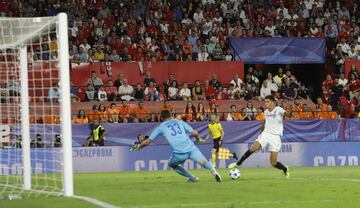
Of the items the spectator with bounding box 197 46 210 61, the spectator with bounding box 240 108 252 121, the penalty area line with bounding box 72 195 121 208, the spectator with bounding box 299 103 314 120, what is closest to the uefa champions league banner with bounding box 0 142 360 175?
the spectator with bounding box 240 108 252 121

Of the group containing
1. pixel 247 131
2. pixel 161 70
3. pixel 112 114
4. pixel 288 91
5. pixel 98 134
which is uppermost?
pixel 161 70

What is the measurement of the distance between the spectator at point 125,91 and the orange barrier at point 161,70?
1.20 m

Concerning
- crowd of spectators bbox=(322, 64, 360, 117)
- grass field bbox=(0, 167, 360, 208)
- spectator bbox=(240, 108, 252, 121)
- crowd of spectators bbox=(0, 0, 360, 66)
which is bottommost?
grass field bbox=(0, 167, 360, 208)

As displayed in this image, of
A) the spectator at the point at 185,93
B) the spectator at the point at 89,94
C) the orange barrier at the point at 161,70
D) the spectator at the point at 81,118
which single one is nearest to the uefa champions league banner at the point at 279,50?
the orange barrier at the point at 161,70

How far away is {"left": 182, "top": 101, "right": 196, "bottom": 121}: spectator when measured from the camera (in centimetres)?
3262

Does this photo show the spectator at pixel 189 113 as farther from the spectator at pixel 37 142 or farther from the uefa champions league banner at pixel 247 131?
the spectator at pixel 37 142

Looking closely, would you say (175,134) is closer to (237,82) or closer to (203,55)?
(237,82)

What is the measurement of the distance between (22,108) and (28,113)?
21cm

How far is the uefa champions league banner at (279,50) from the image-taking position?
1478 inches

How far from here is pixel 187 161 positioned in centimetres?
3080

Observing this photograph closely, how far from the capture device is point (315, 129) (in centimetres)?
3275

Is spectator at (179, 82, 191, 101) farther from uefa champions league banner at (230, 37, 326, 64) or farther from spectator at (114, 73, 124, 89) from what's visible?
uefa champions league banner at (230, 37, 326, 64)

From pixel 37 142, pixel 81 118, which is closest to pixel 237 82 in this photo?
pixel 81 118

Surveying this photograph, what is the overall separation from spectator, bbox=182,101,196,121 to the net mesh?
16.8 feet
